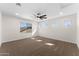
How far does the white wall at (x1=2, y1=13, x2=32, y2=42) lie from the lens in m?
2.23

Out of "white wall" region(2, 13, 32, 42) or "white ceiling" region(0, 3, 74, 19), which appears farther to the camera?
"white wall" region(2, 13, 32, 42)

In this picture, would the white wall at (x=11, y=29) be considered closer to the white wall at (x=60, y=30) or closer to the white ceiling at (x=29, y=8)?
the white ceiling at (x=29, y=8)

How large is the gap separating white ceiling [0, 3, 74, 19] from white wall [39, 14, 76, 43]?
0.80ft

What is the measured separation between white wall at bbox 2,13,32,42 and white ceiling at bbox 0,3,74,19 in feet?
0.55

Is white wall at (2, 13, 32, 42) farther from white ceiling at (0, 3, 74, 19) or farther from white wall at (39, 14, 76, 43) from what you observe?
white wall at (39, 14, 76, 43)

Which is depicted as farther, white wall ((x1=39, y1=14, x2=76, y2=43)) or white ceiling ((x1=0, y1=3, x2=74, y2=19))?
white wall ((x1=39, y1=14, x2=76, y2=43))

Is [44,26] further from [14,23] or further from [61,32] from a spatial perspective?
[14,23]

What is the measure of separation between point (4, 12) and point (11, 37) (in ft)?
2.16

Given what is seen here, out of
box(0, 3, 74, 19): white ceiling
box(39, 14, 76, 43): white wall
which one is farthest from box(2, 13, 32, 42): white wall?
box(39, 14, 76, 43): white wall

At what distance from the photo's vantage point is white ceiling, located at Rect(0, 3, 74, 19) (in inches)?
82.4

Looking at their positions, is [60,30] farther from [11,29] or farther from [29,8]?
[11,29]

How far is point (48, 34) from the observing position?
240 cm

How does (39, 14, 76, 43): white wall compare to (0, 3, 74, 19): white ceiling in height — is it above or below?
below

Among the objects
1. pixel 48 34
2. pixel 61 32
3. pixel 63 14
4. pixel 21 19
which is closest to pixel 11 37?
pixel 21 19
